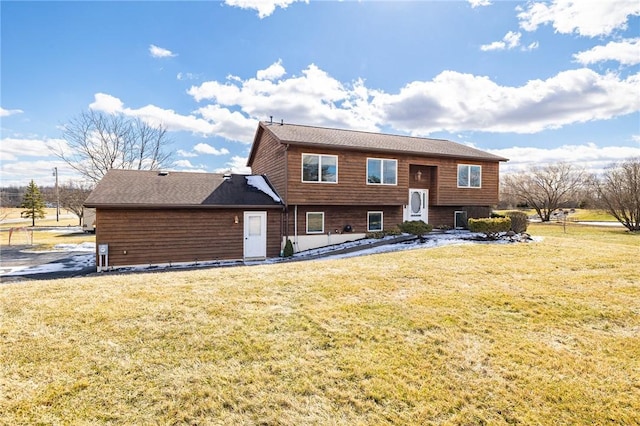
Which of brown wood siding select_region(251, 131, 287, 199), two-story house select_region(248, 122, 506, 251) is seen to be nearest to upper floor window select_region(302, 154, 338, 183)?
Result: two-story house select_region(248, 122, 506, 251)

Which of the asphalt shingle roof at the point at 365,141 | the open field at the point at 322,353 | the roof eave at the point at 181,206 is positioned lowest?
the open field at the point at 322,353

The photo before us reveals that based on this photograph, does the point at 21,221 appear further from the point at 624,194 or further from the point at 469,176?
the point at 624,194

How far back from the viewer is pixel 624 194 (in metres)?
26.7

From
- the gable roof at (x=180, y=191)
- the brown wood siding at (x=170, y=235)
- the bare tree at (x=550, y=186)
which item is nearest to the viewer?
the brown wood siding at (x=170, y=235)

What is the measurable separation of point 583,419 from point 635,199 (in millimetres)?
33855

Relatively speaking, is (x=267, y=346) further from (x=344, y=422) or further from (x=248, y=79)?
(x=248, y=79)

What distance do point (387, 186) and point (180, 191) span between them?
33.7ft

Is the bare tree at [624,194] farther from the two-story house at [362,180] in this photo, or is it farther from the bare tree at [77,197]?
the bare tree at [77,197]

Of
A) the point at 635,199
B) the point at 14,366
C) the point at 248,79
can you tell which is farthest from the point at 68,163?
the point at 635,199

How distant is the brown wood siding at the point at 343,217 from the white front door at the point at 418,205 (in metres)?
1.09

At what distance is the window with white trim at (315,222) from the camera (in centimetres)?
1540

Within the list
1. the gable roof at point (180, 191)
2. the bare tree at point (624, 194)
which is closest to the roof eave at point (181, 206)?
the gable roof at point (180, 191)

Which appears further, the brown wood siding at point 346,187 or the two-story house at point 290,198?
the brown wood siding at point 346,187

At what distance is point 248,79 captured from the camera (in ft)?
65.8
